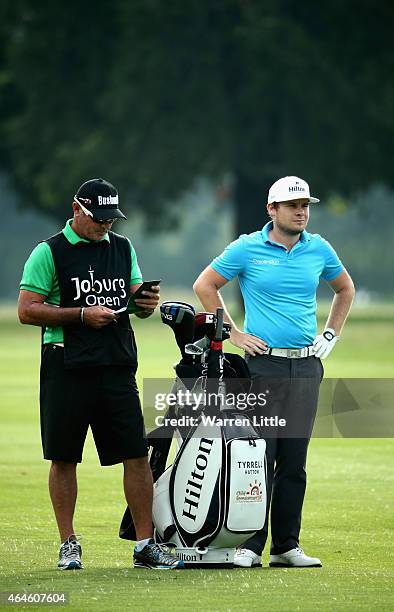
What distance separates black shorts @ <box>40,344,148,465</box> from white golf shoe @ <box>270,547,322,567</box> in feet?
3.02

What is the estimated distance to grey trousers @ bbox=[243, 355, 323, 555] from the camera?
7895 mm

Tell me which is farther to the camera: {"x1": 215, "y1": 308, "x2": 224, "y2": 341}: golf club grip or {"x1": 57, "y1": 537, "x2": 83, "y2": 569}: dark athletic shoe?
{"x1": 215, "y1": 308, "x2": 224, "y2": 341}: golf club grip

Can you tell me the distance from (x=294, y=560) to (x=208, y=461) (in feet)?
2.53

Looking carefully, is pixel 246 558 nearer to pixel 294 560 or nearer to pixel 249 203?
pixel 294 560

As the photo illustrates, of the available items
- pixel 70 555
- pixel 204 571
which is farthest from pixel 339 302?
pixel 70 555

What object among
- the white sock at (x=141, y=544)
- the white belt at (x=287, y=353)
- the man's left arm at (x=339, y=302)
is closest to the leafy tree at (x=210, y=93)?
the man's left arm at (x=339, y=302)

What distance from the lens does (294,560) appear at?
775 cm

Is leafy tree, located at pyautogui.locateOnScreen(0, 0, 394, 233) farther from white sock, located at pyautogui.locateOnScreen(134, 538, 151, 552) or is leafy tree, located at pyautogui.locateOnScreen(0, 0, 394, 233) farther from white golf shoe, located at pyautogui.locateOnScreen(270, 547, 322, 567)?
white sock, located at pyautogui.locateOnScreen(134, 538, 151, 552)

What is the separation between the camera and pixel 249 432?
24.7 ft

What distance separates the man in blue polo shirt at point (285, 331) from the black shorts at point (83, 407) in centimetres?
73

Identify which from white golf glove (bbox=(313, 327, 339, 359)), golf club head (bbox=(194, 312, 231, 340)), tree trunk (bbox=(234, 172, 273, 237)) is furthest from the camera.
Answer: tree trunk (bbox=(234, 172, 273, 237))

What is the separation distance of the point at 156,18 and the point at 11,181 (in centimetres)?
961

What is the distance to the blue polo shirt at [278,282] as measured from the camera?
313 inches

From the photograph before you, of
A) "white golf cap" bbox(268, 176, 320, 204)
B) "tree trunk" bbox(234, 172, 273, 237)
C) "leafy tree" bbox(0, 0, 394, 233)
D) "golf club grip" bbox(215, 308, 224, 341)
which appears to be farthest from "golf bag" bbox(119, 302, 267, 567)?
"tree trunk" bbox(234, 172, 273, 237)
